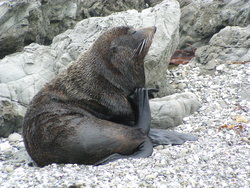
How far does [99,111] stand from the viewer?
583 cm

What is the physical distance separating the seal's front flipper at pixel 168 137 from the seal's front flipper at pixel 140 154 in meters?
0.24

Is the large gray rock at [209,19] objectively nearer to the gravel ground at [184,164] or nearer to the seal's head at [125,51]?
the gravel ground at [184,164]

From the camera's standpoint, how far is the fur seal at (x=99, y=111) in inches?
214

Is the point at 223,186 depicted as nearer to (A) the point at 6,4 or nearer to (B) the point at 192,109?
(B) the point at 192,109

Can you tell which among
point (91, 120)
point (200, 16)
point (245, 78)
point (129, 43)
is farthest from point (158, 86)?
point (200, 16)

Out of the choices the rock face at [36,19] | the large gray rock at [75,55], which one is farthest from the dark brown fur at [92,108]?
the rock face at [36,19]

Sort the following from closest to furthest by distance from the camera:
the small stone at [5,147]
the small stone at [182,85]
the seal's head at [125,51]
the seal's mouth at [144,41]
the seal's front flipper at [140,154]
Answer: the seal's front flipper at [140,154] → the seal's head at [125,51] → the seal's mouth at [144,41] → the small stone at [5,147] → the small stone at [182,85]

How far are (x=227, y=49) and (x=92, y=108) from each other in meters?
5.67

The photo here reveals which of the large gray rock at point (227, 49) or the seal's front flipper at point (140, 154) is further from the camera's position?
the large gray rock at point (227, 49)

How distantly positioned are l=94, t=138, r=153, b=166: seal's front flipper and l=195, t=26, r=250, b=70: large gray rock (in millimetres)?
4579

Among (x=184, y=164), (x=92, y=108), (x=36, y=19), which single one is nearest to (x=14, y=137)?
(x=92, y=108)

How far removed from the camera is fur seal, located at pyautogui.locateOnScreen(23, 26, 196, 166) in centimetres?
543

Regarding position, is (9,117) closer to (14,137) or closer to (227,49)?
(14,137)

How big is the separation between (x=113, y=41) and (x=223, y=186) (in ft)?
9.09
